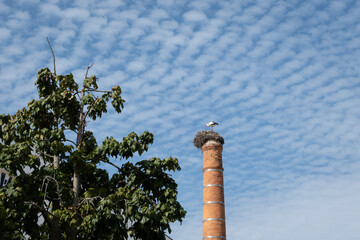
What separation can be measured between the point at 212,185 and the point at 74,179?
643 inches

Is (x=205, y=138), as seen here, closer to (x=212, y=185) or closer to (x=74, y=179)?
(x=212, y=185)

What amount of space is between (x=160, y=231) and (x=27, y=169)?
9935mm

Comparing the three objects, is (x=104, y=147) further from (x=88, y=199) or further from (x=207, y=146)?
(x=207, y=146)

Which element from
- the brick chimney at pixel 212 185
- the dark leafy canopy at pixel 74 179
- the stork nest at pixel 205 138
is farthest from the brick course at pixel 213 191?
the dark leafy canopy at pixel 74 179

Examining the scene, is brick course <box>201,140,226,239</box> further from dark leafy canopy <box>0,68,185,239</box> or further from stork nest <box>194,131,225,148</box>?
dark leafy canopy <box>0,68,185,239</box>

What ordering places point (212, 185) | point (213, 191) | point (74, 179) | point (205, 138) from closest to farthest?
1. point (74, 179)
2. point (213, 191)
3. point (212, 185)
4. point (205, 138)

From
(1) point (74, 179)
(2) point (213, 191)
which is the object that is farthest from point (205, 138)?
(1) point (74, 179)

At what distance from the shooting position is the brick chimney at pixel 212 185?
26.9 m

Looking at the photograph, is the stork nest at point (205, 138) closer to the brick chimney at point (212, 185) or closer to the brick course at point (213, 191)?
the brick chimney at point (212, 185)

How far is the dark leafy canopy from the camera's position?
10.7 meters

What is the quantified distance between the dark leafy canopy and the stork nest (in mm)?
16937

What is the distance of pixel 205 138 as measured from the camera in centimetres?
2988

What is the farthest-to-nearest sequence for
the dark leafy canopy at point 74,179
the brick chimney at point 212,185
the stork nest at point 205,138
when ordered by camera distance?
the stork nest at point 205,138, the brick chimney at point 212,185, the dark leafy canopy at point 74,179

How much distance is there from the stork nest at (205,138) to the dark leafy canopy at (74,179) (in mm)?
16937
